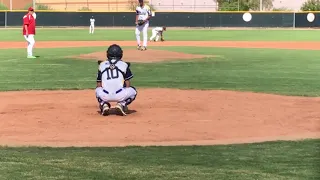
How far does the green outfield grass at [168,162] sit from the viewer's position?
626 cm

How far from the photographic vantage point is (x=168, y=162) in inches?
274

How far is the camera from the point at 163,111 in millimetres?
11398

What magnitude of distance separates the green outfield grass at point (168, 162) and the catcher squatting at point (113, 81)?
8.81ft

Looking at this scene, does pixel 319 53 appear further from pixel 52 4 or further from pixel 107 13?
pixel 52 4

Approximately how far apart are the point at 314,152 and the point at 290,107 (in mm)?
4422

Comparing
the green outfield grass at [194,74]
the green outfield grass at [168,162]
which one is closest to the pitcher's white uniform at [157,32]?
the green outfield grass at [194,74]

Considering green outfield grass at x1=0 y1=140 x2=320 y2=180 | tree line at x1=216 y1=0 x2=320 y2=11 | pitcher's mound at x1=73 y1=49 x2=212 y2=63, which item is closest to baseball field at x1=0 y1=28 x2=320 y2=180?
green outfield grass at x1=0 y1=140 x2=320 y2=180

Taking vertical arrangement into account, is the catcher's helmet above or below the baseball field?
above

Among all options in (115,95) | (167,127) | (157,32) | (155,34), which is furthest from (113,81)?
(155,34)

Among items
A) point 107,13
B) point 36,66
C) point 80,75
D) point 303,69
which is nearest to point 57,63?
point 36,66

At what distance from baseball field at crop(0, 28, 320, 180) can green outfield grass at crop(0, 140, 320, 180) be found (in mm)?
11

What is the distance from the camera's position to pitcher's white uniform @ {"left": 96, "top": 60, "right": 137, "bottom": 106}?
10453 millimetres

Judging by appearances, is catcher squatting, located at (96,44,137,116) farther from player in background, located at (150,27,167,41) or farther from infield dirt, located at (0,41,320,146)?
player in background, located at (150,27,167,41)

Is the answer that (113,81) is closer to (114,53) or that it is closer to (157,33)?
(114,53)
